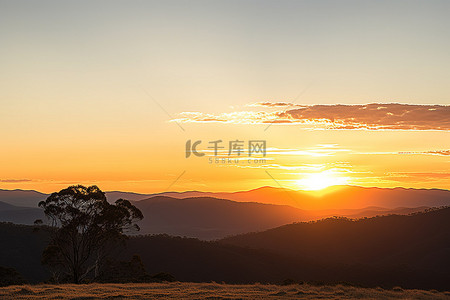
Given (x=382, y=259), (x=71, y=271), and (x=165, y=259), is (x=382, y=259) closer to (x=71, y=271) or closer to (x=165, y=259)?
(x=165, y=259)

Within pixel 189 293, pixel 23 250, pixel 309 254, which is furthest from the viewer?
pixel 309 254

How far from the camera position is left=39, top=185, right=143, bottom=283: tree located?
148ft

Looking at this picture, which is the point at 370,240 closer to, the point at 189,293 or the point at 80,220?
the point at 80,220

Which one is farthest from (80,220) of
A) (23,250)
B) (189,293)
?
(23,250)

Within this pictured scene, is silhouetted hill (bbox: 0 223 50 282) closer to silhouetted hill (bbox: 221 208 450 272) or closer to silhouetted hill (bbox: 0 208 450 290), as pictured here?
silhouetted hill (bbox: 0 208 450 290)

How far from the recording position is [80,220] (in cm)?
4525

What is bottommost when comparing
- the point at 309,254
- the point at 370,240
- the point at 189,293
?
the point at 309,254

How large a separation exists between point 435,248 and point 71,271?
80.6m

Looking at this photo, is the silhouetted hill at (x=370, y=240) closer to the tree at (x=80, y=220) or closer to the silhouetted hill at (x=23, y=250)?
the silhouetted hill at (x=23, y=250)

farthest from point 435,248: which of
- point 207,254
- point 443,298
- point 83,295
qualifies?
point 83,295

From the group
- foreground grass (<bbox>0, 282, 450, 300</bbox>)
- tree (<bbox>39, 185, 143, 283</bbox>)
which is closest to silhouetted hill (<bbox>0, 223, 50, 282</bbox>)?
tree (<bbox>39, 185, 143, 283</bbox>)

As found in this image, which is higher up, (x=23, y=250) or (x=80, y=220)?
(x=80, y=220)

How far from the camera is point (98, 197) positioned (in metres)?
46.3

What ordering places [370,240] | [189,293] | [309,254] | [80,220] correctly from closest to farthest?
[189,293]
[80,220]
[309,254]
[370,240]
